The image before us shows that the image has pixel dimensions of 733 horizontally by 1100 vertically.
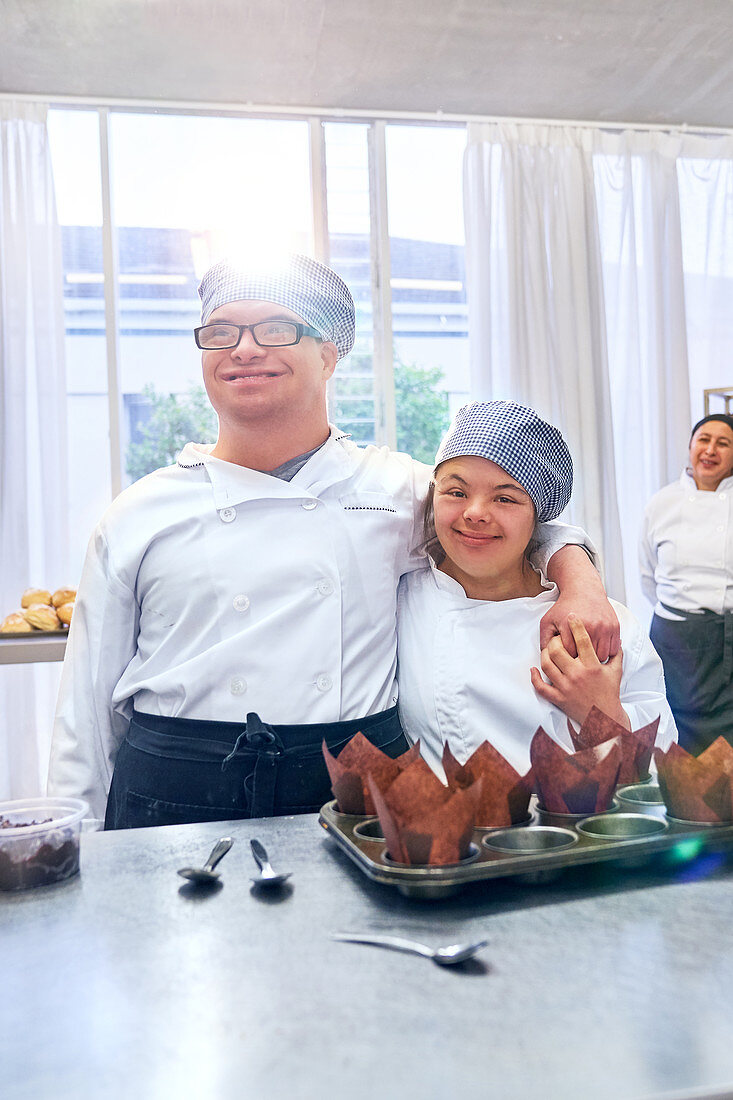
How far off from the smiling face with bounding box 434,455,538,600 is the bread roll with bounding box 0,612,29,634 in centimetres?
208

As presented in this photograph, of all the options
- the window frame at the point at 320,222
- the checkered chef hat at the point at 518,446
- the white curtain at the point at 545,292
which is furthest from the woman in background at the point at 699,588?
the checkered chef hat at the point at 518,446

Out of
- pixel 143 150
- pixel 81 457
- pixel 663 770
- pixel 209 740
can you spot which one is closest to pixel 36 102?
pixel 143 150

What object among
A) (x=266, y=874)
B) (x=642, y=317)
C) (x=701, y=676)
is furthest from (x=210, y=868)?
(x=642, y=317)

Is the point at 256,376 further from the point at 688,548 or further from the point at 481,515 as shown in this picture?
the point at 688,548

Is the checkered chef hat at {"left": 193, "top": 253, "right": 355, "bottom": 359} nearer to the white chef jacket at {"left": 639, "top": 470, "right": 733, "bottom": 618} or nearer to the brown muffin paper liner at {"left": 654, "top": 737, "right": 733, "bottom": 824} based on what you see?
the brown muffin paper liner at {"left": 654, "top": 737, "right": 733, "bottom": 824}

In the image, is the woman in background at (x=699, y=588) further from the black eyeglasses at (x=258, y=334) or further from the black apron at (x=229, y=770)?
the black eyeglasses at (x=258, y=334)

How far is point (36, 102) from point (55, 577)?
2.05 metres

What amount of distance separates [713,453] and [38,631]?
8.95 feet

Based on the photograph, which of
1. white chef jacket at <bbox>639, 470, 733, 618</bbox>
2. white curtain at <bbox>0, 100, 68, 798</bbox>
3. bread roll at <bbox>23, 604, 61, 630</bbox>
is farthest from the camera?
white curtain at <bbox>0, 100, 68, 798</bbox>

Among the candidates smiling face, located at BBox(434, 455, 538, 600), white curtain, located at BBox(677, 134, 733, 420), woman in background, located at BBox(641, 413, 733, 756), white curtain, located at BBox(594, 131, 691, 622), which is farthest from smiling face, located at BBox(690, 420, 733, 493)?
smiling face, located at BBox(434, 455, 538, 600)

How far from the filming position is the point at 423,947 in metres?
0.73

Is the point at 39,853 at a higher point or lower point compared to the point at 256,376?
lower

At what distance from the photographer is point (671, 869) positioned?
91 cm

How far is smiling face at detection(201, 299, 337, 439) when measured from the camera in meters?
1.53
